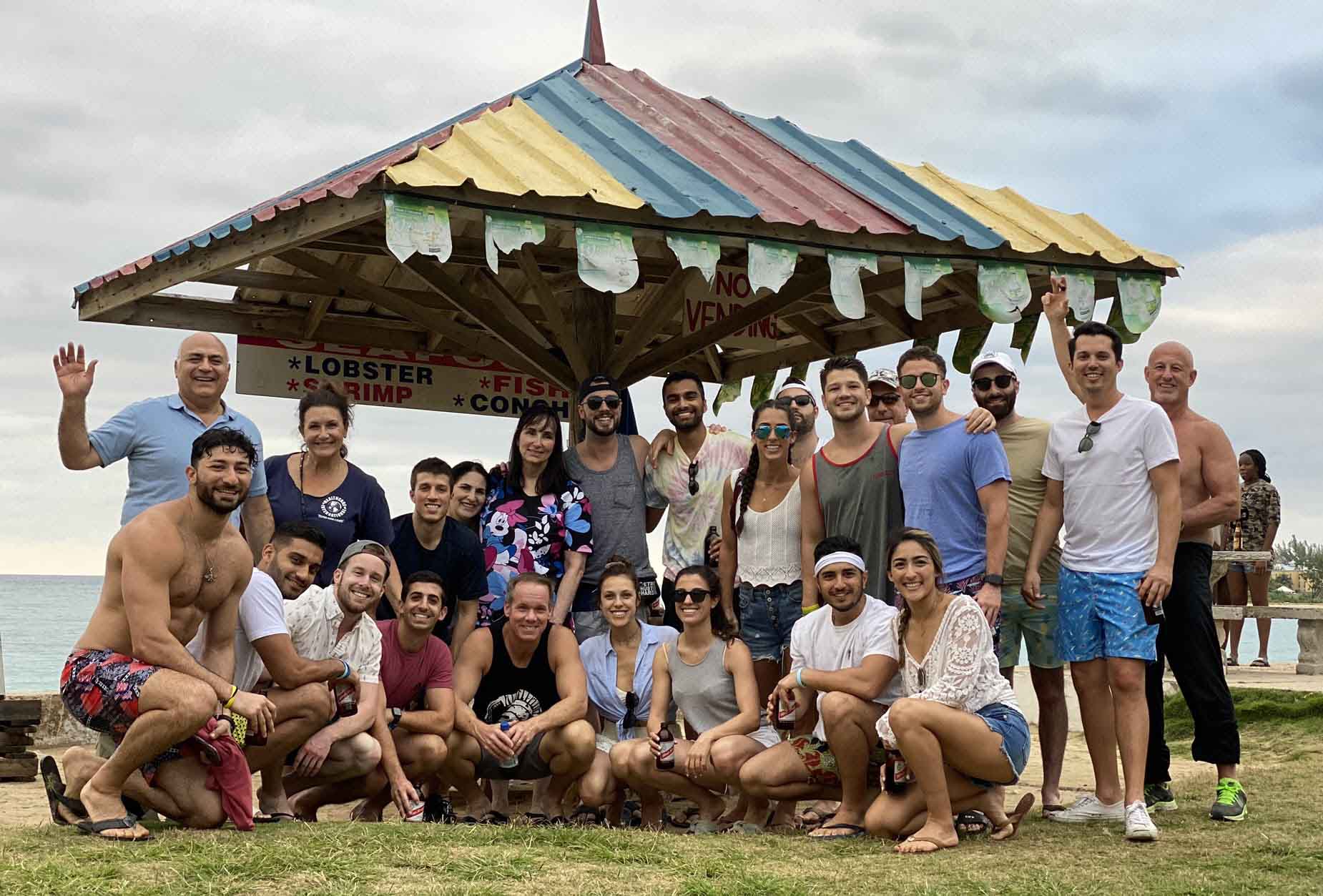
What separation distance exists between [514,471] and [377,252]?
10.4 ft

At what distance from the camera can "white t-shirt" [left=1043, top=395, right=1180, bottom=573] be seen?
596 centimetres

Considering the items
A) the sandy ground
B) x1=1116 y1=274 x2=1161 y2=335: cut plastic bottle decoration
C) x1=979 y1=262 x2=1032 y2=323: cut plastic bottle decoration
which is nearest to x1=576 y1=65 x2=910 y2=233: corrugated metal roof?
x1=979 y1=262 x2=1032 y2=323: cut plastic bottle decoration

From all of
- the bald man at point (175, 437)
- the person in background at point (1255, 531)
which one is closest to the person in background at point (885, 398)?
the bald man at point (175, 437)

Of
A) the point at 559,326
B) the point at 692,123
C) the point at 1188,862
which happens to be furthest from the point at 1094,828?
the point at 692,123

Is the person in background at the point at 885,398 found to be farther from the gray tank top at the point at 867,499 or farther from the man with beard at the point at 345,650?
the man with beard at the point at 345,650

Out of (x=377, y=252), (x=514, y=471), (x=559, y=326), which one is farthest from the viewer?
(x=377, y=252)

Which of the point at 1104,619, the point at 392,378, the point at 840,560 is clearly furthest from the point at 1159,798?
the point at 392,378

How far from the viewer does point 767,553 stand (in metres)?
6.61

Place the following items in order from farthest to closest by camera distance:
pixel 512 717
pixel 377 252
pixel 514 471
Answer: pixel 377 252 < pixel 514 471 < pixel 512 717

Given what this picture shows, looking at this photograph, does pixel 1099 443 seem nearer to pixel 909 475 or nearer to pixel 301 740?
pixel 909 475

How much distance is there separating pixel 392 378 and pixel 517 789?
429 cm

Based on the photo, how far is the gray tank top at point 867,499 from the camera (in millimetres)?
6410

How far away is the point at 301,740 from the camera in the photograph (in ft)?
19.5

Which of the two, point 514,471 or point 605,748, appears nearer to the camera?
point 605,748
